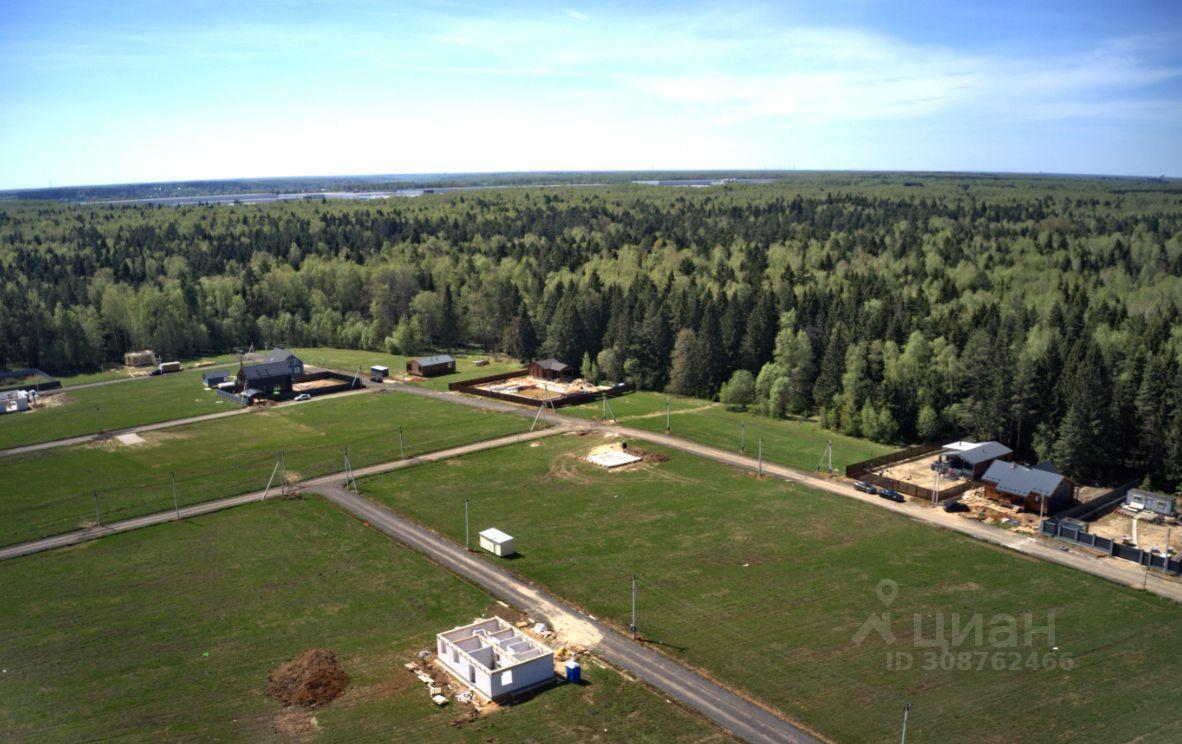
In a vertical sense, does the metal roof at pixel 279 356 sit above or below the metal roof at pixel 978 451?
above

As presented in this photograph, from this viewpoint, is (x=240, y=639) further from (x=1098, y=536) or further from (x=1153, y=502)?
(x=1153, y=502)

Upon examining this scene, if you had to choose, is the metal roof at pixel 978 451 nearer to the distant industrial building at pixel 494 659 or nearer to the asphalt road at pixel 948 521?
the asphalt road at pixel 948 521

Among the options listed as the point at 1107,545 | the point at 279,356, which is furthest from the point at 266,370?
the point at 1107,545

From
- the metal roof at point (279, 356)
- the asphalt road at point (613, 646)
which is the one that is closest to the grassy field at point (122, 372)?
the metal roof at point (279, 356)

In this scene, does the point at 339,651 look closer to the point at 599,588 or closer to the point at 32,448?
the point at 599,588

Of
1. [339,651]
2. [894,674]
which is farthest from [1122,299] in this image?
[339,651]
